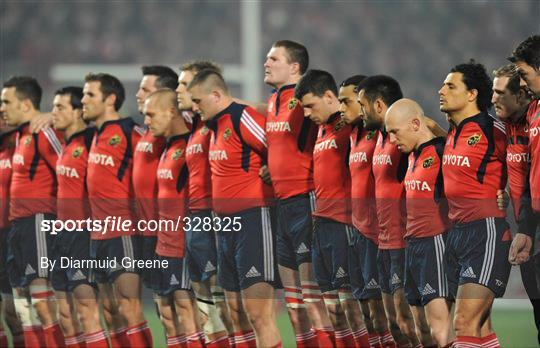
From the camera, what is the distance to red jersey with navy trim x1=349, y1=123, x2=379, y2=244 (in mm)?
6215

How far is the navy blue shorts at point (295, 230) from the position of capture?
6.55m

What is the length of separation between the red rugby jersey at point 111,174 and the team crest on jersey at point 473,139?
2575 millimetres

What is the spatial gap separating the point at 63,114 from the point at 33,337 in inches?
61.1

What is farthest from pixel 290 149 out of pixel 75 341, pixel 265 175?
pixel 75 341

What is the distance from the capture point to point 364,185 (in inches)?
246

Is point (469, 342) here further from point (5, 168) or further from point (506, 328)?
point (506, 328)

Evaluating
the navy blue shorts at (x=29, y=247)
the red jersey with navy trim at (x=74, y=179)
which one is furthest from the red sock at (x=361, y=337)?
the navy blue shorts at (x=29, y=247)

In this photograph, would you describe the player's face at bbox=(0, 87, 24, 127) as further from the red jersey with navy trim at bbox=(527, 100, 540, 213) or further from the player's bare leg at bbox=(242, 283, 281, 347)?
the red jersey with navy trim at bbox=(527, 100, 540, 213)

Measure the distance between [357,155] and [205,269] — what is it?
1.27 metres

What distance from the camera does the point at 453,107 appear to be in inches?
224

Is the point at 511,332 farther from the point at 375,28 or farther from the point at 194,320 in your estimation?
the point at 375,28

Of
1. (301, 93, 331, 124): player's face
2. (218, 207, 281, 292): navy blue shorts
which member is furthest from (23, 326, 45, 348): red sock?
(301, 93, 331, 124): player's face

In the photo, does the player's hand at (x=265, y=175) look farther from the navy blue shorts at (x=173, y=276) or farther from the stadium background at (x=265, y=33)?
the stadium background at (x=265, y=33)

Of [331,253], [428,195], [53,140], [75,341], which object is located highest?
[53,140]
